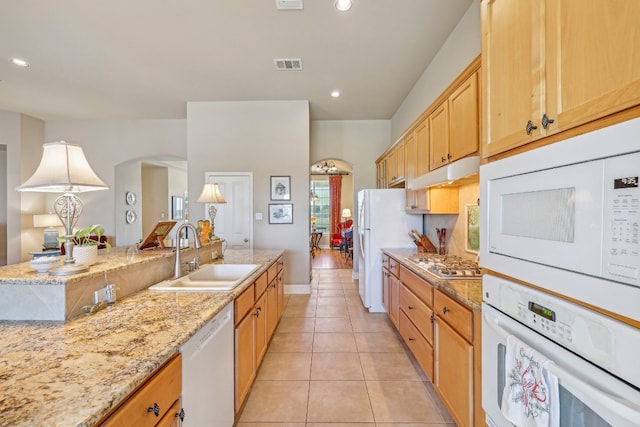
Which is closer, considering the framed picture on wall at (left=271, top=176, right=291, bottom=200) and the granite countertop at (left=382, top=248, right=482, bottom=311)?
the granite countertop at (left=382, top=248, right=482, bottom=311)

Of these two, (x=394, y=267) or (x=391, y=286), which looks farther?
(x=391, y=286)

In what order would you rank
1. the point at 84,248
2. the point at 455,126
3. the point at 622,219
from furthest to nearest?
the point at 455,126 → the point at 84,248 → the point at 622,219


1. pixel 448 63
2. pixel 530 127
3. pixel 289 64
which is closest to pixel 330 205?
pixel 289 64

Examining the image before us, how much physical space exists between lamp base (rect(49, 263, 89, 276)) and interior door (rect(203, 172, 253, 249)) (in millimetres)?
3496

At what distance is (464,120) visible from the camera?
2.11m

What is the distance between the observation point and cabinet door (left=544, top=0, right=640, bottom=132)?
0.71m

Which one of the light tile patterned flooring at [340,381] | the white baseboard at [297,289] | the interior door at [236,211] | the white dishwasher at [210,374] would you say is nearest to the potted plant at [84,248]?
the white dishwasher at [210,374]

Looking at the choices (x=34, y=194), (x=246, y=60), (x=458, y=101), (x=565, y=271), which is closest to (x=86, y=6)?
(x=246, y=60)

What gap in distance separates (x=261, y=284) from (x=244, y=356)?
2.07ft

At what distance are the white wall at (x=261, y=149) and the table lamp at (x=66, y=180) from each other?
3481mm

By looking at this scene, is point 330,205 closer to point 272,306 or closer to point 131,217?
point 131,217

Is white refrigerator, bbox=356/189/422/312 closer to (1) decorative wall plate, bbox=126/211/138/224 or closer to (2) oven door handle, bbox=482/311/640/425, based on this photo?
(2) oven door handle, bbox=482/311/640/425

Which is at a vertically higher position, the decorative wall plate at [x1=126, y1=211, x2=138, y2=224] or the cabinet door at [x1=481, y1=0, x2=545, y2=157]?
the cabinet door at [x1=481, y1=0, x2=545, y2=157]

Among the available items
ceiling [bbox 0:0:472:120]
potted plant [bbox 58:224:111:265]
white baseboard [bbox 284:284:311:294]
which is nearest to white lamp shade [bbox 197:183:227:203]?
potted plant [bbox 58:224:111:265]
